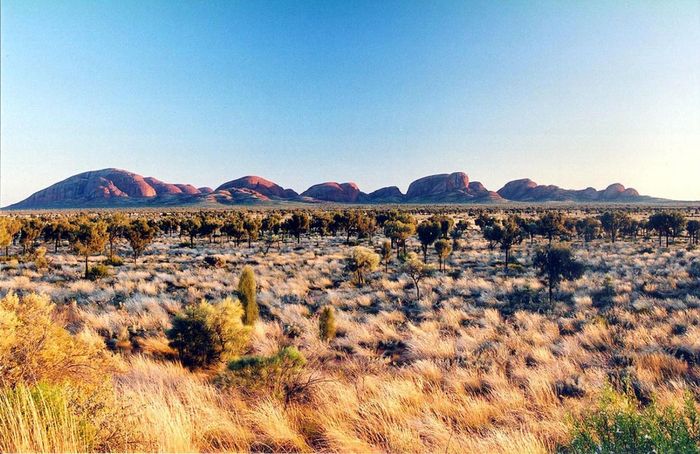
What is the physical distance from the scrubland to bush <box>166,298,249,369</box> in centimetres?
33

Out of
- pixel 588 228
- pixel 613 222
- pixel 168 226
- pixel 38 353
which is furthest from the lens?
pixel 168 226

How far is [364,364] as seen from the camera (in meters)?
8.07

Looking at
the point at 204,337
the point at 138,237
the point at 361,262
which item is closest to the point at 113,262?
the point at 138,237

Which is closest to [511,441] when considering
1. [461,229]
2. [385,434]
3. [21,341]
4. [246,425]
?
[385,434]

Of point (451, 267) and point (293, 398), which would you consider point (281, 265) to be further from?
point (293, 398)

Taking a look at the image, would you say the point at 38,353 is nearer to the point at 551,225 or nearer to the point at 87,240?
the point at 87,240

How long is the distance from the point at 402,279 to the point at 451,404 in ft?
49.6

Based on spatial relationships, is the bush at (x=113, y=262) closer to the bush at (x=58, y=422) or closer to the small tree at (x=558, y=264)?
the bush at (x=58, y=422)

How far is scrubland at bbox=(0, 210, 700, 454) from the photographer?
3.72 metres

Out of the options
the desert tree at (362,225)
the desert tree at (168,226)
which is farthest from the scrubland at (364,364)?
the desert tree at (168,226)

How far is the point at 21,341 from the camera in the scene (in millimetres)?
4199

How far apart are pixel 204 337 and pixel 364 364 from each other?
366 centimetres

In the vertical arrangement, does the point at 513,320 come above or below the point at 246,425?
below

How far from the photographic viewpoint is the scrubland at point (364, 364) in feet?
12.2
